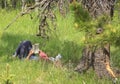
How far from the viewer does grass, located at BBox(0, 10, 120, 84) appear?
734 centimetres

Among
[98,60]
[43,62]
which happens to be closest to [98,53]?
[98,60]

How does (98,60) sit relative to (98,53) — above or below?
below

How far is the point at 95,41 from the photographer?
4.21 meters

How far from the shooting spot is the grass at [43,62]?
734cm

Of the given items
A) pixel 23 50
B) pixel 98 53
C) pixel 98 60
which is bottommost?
pixel 23 50

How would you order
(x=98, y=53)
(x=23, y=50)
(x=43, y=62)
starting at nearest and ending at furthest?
(x=98, y=53), (x=43, y=62), (x=23, y=50)

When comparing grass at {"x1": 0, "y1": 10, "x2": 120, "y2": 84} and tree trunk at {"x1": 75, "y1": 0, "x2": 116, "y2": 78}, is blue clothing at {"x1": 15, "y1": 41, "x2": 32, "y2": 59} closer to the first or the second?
grass at {"x1": 0, "y1": 10, "x2": 120, "y2": 84}

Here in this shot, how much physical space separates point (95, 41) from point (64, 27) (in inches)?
451

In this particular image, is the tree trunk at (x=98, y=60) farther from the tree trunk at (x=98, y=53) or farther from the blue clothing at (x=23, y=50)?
the blue clothing at (x=23, y=50)

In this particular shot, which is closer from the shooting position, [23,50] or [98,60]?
[98,60]

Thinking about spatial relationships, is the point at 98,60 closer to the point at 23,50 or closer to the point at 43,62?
the point at 43,62

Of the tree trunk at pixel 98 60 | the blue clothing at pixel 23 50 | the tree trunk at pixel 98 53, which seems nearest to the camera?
the tree trunk at pixel 98 53

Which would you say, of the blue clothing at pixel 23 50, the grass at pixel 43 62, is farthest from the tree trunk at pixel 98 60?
the blue clothing at pixel 23 50

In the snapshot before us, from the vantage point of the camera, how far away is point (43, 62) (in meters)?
9.08
